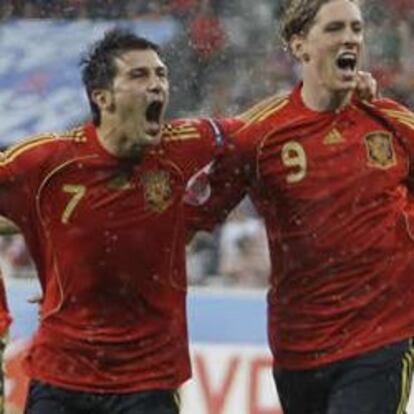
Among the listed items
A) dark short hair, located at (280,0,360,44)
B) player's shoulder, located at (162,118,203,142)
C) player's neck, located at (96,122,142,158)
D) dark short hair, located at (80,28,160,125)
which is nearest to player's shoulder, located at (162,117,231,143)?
player's shoulder, located at (162,118,203,142)

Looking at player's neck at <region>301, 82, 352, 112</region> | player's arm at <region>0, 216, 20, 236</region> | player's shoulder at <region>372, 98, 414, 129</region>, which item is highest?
player's neck at <region>301, 82, 352, 112</region>

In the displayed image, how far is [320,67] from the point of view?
22.3 feet

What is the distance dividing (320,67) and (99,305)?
1.08m

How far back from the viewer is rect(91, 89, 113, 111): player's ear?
21.7ft

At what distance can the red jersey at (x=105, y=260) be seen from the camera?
21.3 feet

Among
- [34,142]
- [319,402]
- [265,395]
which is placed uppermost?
[34,142]

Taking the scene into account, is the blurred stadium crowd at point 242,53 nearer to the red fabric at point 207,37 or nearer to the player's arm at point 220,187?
the red fabric at point 207,37

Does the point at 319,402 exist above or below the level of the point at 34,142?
below

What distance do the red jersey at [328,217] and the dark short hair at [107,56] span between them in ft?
1.53

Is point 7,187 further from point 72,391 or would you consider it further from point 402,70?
point 402,70

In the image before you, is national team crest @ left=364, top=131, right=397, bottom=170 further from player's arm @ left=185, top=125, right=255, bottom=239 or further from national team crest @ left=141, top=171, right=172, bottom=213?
national team crest @ left=141, top=171, right=172, bottom=213

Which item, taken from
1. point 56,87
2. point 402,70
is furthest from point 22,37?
point 402,70

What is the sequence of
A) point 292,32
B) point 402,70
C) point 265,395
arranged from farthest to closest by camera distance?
point 402,70
point 265,395
point 292,32

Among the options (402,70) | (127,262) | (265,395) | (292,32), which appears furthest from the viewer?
(402,70)
